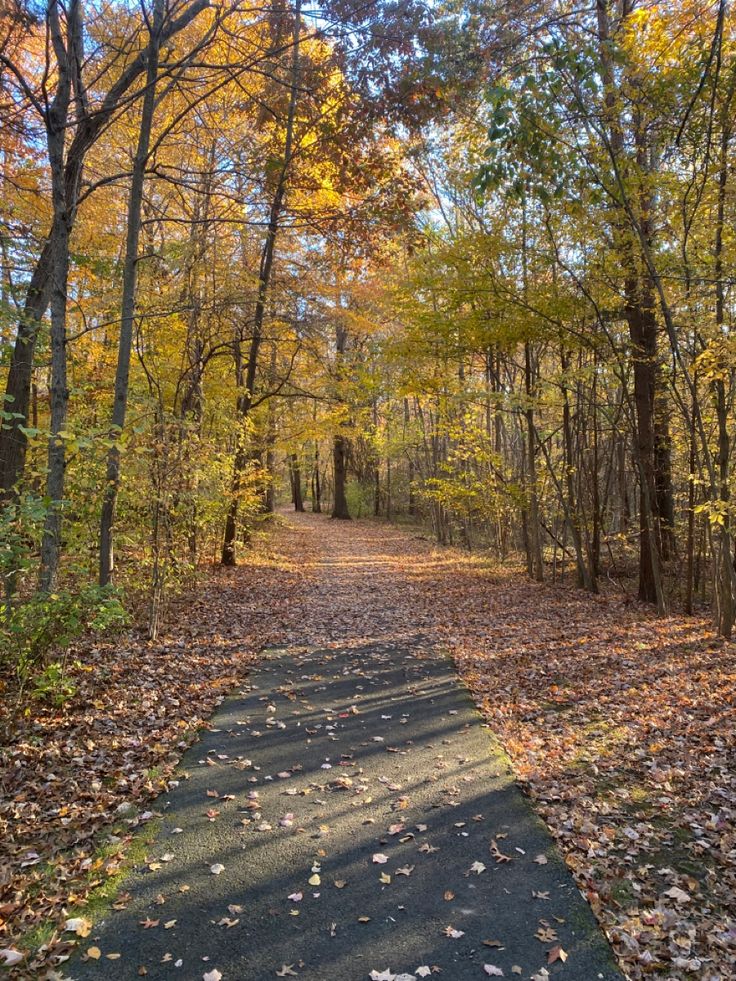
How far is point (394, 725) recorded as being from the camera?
5.89 metres

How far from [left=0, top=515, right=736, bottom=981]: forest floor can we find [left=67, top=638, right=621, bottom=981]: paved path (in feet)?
0.30

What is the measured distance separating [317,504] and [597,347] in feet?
89.1

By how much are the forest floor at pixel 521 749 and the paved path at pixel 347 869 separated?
91 mm

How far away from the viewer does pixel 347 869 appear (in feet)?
12.1

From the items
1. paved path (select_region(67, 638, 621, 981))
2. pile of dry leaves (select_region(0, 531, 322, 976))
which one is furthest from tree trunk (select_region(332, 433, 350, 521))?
paved path (select_region(67, 638, 621, 981))

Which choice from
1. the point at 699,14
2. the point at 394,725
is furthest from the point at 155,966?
the point at 699,14

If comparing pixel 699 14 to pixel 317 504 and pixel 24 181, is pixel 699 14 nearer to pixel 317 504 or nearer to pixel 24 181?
pixel 24 181


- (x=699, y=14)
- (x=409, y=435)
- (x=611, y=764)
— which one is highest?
(x=699, y=14)

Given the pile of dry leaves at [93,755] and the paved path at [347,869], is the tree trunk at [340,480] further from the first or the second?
the paved path at [347,869]

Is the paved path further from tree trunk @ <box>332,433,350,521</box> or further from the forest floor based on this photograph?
tree trunk @ <box>332,433,350,521</box>

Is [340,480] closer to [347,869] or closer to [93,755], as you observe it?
[93,755]

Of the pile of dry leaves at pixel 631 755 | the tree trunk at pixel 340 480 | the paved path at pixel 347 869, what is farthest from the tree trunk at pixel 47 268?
the tree trunk at pixel 340 480

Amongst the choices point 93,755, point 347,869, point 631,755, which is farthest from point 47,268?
point 631,755

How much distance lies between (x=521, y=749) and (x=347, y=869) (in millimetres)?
2229
